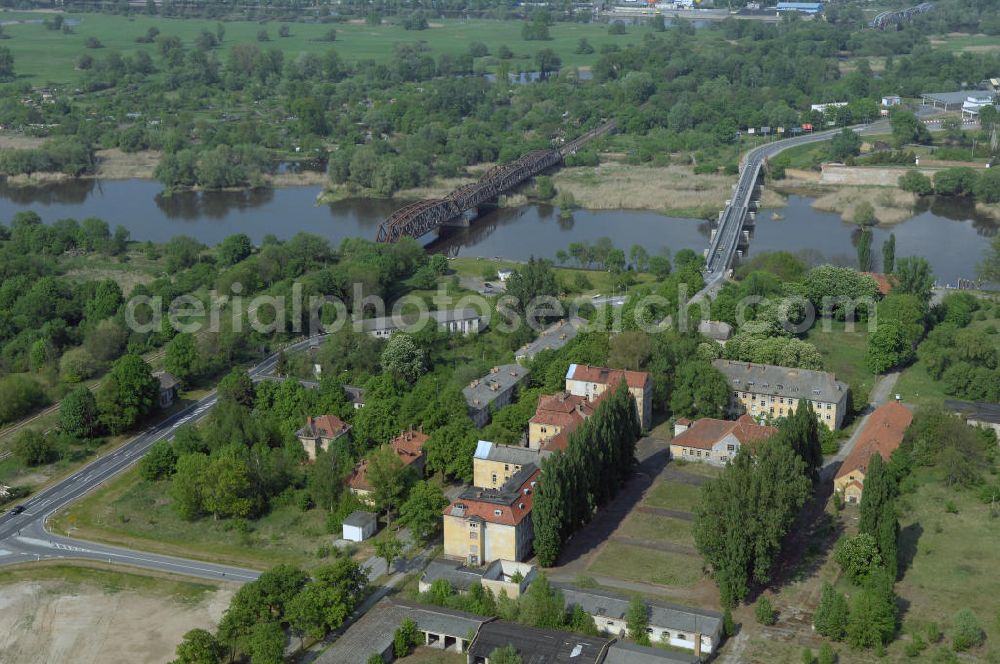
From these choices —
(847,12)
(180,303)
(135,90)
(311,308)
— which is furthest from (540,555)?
(847,12)

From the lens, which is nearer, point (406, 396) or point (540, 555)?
point (540, 555)

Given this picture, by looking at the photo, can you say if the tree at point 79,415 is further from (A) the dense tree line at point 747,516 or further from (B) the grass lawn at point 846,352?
(B) the grass lawn at point 846,352

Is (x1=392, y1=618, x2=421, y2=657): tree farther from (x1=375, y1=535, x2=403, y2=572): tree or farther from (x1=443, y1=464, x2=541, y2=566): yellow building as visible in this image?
(x1=443, y1=464, x2=541, y2=566): yellow building

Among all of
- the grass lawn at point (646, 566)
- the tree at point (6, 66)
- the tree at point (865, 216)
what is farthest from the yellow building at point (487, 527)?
the tree at point (6, 66)

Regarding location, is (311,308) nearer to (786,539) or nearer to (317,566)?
(317,566)

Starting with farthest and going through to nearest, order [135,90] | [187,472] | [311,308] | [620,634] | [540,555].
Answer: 1. [135,90]
2. [311,308]
3. [187,472]
4. [540,555]
5. [620,634]

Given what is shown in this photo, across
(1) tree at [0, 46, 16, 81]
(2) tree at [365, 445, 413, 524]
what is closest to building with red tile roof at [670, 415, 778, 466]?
(2) tree at [365, 445, 413, 524]

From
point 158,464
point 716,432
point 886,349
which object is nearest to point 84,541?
point 158,464
